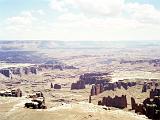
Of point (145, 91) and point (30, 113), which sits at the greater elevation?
point (30, 113)

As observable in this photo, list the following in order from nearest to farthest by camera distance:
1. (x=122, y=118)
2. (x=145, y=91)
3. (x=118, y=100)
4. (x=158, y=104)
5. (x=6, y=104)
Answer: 1. (x=122, y=118)
2. (x=6, y=104)
3. (x=158, y=104)
4. (x=118, y=100)
5. (x=145, y=91)

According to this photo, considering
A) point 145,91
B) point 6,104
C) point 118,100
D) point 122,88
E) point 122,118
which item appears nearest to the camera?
point 122,118

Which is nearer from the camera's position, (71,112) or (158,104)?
(71,112)

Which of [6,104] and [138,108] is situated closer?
[6,104]

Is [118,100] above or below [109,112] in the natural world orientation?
below

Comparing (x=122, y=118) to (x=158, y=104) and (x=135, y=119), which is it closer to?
(x=135, y=119)

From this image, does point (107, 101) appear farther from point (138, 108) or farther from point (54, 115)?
point (54, 115)

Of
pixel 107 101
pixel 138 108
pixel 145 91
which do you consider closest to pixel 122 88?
pixel 145 91

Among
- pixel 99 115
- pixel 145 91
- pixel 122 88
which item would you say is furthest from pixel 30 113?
pixel 122 88

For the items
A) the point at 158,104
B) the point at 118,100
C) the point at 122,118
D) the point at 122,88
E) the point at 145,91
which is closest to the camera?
the point at 122,118
